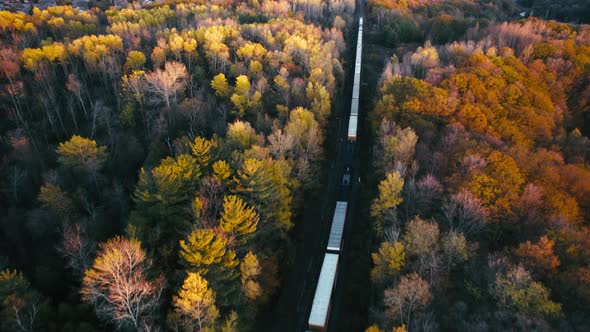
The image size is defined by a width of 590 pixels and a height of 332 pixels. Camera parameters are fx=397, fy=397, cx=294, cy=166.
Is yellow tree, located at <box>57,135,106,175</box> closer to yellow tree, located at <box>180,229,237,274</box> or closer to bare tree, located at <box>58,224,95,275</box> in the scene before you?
bare tree, located at <box>58,224,95,275</box>

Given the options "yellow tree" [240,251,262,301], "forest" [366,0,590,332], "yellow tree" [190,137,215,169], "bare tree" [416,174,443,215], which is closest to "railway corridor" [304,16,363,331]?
"forest" [366,0,590,332]

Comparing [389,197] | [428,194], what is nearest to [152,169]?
[389,197]

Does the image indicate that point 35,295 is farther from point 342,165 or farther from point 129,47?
point 129,47

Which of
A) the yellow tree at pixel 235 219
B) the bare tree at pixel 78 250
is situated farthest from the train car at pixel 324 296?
the bare tree at pixel 78 250

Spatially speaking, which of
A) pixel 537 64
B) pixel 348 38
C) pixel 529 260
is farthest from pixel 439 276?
pixel 348 38

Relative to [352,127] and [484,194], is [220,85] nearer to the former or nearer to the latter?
[352,127]
